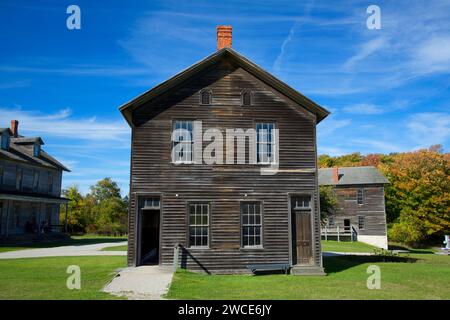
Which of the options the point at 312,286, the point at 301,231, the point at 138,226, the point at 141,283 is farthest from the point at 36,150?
the point at 312,286

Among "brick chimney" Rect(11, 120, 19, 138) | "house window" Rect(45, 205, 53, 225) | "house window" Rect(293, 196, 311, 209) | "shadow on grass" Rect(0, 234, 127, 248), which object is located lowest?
"shadow on grass" Rect(0, 234, 127, 248)

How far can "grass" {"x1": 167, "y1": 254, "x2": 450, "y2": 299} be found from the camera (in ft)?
34.6

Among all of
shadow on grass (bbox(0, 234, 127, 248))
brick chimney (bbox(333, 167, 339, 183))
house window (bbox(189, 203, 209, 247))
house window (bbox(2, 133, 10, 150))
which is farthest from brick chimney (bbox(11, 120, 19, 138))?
brick chimney (bbox(333, 167, 339, 183))

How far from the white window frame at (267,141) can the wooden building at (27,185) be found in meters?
23.0

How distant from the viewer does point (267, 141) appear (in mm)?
15961

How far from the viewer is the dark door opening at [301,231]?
15492mm

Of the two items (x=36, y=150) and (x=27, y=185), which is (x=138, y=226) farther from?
(x=36, y=150)

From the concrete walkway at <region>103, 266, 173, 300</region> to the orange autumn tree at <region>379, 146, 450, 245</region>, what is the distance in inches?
1456

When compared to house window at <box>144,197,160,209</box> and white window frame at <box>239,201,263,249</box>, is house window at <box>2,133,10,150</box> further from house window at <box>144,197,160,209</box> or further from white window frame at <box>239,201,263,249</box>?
white window frame at <box>239,201,263,249</box>

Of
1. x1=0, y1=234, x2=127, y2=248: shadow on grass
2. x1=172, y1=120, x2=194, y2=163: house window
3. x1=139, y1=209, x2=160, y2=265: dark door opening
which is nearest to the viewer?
x1=172, y1=120, x2=194, y2=163: house window

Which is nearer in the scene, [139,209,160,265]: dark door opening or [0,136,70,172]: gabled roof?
[139,209,160,265]: dark door opening
